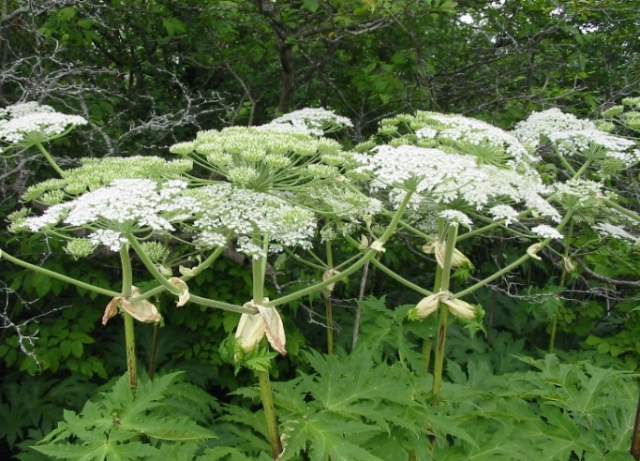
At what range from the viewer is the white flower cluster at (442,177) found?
2408 millimetres

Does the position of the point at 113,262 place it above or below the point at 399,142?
below

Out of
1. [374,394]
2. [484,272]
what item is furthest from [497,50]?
[374,394]

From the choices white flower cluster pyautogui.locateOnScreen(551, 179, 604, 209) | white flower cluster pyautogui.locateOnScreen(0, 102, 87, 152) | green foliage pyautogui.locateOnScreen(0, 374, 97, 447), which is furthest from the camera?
green foliage pyautogui.locateOnScreen(0, 374, 97, 447)

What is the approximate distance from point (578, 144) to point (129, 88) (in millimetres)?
4371

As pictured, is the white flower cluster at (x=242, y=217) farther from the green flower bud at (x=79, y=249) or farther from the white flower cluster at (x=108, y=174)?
the green flower bud at (x=79, y=249)

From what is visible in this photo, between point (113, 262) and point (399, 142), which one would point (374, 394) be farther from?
point (113, 262)

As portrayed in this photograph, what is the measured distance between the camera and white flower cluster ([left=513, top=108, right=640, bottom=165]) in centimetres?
327

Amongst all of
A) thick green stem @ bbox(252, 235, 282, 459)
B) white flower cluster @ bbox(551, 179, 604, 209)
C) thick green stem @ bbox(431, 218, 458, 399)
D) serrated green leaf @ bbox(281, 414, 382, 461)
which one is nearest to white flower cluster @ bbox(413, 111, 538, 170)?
white flower cluster @ bbox(551, 179, 604, 209)

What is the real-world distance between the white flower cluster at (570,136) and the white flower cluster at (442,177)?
1.97ft

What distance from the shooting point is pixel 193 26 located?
17.6 feet

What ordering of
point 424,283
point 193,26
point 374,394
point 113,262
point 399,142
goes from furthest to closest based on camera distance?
point 424,283
point 193,26
point 113,262
point 399,142
point 374,394

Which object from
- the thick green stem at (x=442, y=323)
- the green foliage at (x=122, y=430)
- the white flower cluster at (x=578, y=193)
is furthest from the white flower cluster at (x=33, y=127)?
the white flower cluster at (x=578, y=193)

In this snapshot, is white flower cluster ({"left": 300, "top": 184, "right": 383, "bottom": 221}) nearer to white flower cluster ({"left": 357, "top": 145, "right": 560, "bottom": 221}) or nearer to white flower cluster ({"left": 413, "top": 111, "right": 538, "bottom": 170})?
white flower cluster ({"left": 357, "top": 145, "right": 560, "bottom": 221})

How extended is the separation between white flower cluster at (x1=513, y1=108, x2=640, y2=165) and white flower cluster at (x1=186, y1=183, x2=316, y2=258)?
1.84 meters
